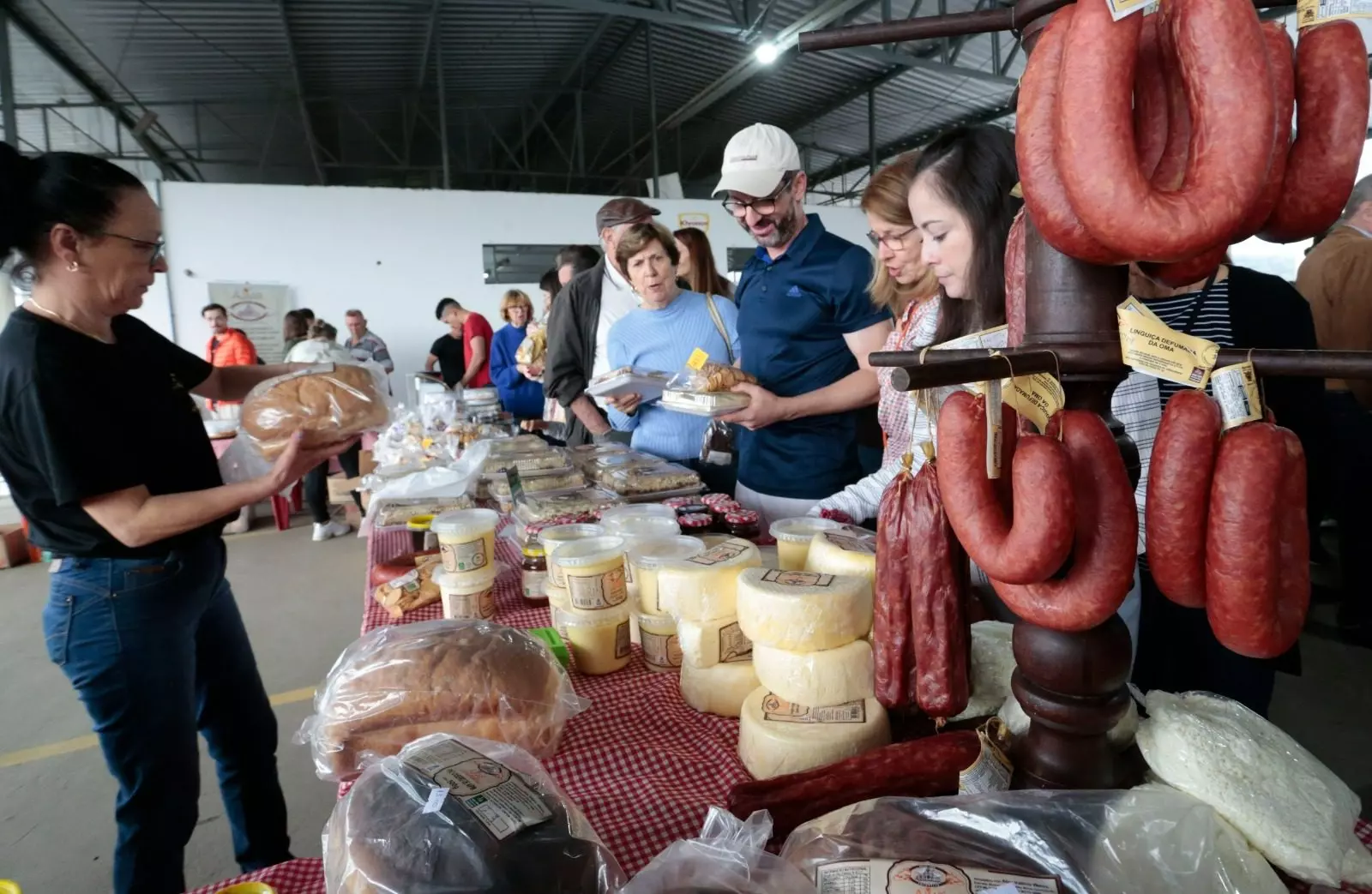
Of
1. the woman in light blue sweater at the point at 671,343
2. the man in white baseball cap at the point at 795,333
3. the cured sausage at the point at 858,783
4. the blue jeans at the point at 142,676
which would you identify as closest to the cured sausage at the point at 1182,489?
the cured sausage at the point at 858,783

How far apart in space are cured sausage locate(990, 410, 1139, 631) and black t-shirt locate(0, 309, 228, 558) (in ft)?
6.05

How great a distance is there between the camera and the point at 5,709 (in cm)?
361

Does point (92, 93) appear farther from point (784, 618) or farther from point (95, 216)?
point (784, 618)

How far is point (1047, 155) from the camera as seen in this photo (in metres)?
0.66

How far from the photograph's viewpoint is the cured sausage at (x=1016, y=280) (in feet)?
2.77

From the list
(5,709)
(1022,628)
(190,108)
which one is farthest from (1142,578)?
(190,108)

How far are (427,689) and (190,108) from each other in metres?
14.6

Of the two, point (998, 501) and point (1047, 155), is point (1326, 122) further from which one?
point (998, 501)

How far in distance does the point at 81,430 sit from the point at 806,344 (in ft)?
6.52

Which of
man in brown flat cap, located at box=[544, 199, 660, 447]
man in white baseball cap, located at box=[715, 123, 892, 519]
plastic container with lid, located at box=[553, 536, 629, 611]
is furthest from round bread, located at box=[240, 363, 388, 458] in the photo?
man in brown flat cap, located at box=[544, 199, 660, 447]

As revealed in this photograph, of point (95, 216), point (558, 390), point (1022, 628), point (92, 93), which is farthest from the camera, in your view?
point (92, 93)

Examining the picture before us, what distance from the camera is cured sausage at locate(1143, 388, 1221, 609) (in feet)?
2.11

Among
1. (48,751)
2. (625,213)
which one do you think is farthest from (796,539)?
(48,751)

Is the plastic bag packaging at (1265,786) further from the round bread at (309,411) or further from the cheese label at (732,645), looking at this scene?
the round bread at (309,411)
